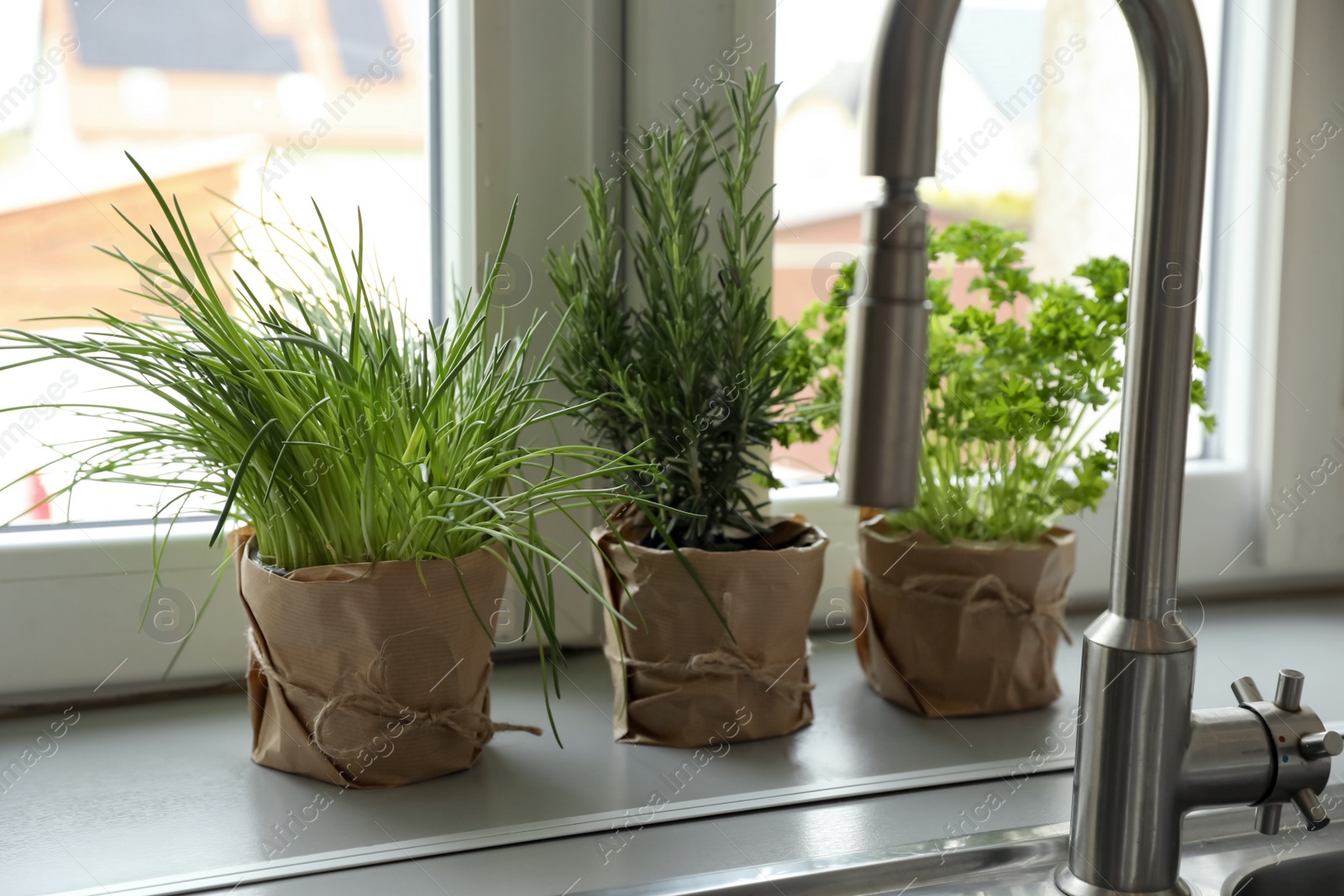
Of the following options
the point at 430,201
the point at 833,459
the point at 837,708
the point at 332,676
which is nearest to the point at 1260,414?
the point at 833,459

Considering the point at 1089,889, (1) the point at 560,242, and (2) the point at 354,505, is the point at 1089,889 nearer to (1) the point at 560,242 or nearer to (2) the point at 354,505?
(2) the point at 354,505

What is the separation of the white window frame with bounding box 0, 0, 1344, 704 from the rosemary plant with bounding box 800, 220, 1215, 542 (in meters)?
0.09

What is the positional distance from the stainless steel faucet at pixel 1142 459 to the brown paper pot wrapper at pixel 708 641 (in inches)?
8.7

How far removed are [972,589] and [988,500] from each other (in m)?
0.09

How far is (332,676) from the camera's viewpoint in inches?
27.8

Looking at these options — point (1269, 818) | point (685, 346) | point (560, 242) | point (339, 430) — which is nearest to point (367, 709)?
point (339, 430)

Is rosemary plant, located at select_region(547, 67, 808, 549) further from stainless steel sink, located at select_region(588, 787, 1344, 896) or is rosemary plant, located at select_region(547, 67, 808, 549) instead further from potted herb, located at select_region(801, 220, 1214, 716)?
stainless steel sink, located at select_region(588, 787, 1344, 896)

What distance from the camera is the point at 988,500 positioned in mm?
908

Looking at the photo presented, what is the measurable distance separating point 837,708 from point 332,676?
0.39 m

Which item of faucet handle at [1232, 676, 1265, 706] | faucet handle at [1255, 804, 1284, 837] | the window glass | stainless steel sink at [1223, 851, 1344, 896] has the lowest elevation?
stainless steel sink at [1223, 851, 1344, 896]

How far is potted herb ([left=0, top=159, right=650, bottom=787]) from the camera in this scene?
69 centimetres

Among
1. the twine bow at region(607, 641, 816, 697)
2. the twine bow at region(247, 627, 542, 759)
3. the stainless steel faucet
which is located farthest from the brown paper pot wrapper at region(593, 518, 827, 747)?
the stainless steel faucet

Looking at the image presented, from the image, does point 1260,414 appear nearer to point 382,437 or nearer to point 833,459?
point 833,459

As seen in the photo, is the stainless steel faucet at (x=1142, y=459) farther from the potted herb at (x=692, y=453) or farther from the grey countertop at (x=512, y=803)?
the potted herb at (x=692, y=453)
